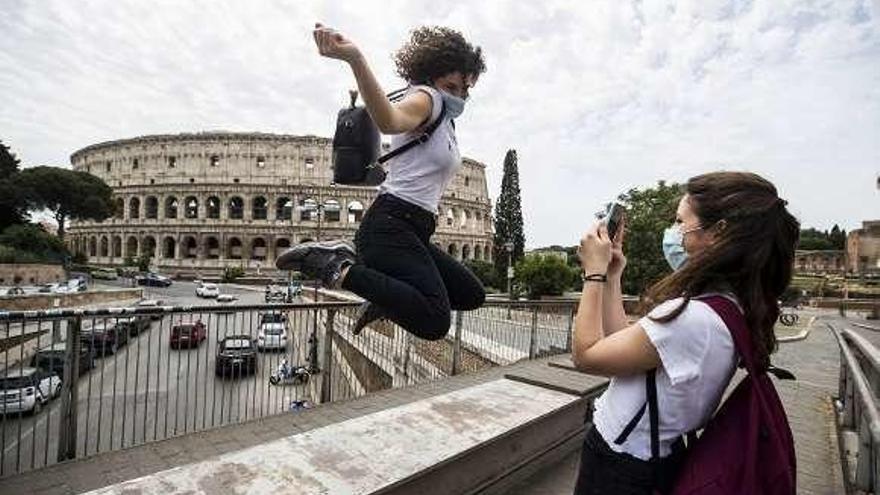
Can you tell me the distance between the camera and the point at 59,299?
84.8 ft

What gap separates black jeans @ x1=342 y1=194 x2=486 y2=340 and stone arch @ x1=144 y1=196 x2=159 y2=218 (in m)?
83.5

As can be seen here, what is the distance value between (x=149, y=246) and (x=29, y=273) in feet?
120

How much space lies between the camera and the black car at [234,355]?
562 cm

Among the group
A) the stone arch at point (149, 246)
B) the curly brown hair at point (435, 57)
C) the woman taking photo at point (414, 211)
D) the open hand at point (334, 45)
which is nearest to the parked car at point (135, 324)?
the woman taking photo at point (414, 211)

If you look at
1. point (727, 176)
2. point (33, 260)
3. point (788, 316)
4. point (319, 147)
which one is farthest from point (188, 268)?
point (727, 176)

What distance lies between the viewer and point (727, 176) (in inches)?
74.3

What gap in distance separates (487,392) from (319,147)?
242 feet

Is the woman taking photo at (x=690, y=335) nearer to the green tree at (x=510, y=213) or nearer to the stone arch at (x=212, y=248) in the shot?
the green tree at (x=510, y=213)

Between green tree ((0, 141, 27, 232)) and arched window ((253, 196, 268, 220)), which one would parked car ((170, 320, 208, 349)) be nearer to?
green tree ((0, 141, 27, 232))

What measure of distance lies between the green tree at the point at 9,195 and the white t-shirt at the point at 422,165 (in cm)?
6386

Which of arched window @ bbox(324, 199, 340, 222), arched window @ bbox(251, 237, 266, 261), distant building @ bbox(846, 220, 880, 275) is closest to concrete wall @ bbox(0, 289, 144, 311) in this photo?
arched window @ bbox(324, 199, 340, 222)

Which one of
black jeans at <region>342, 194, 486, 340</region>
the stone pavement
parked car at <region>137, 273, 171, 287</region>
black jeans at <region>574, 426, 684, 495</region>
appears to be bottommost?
parked car at <region>137, 273, 171, 287</region>

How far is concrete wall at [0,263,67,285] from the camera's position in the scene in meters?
38.1

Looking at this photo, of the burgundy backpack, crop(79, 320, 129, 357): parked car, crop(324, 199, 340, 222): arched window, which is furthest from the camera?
crop(324, 199, 340, 222): arched window
